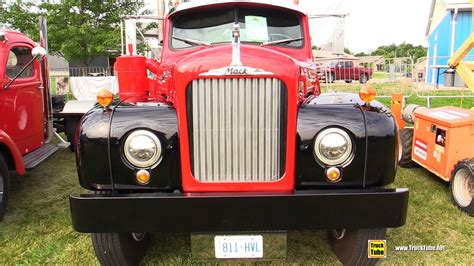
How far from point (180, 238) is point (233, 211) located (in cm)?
145

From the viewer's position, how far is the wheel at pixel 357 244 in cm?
301

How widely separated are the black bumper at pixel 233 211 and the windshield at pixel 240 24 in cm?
181

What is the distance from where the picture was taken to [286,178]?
8.95 feet

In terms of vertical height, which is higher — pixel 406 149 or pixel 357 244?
pixel 406 149

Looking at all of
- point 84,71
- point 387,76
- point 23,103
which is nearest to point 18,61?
point 23,103

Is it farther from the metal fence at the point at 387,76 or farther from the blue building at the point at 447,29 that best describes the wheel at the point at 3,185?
the blue building at the point at 447,29

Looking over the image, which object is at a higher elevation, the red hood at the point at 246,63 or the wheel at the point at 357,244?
the red hood at the point at 246,63

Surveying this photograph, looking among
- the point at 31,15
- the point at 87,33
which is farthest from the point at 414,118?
the point at 31,15

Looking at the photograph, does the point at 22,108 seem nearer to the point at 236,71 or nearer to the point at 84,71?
the point at 236,71

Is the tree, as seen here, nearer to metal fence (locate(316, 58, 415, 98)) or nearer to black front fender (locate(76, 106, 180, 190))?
metal fence (locate(316, 58, 415, 98))

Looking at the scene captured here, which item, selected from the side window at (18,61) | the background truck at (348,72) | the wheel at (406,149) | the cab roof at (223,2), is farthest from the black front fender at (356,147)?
the background truck at (348,72)

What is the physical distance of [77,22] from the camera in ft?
74.3

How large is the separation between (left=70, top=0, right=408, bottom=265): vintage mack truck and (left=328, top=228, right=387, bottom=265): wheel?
1.36 feet

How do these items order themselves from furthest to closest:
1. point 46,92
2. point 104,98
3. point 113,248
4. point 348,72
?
point 348,72 < point 46,92 < point 113,248 < point 104,98
